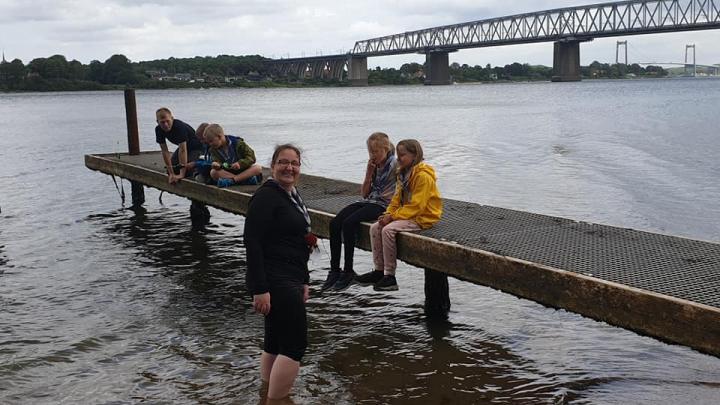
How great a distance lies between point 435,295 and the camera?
28.6 ft

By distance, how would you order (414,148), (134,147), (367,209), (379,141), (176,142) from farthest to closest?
(134,147) → (176,142) → (367,209) → (379,141) → (414,148)

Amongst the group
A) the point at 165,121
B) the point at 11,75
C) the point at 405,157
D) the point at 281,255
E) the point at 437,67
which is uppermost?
the point at 11,75

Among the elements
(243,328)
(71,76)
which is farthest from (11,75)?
(243,328)

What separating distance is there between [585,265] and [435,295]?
286 cm

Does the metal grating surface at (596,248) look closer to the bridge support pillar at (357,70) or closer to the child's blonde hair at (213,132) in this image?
the child's blonde hair at (213,132)

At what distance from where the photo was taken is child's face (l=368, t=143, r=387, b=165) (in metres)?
7.97

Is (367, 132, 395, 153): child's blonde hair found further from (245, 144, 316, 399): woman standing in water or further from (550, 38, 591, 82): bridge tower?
(550, 38, 591, 82): bridge tower

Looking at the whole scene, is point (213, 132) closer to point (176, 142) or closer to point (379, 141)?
point (176, 142)

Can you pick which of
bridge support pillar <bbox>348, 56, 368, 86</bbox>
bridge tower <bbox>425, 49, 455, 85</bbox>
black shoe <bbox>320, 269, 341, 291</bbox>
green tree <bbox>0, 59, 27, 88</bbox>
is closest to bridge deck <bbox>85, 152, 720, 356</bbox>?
black shoe <bbox>320, 269, 341, 291</bbox>

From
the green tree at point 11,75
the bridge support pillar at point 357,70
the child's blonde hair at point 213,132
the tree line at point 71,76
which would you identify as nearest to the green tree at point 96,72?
the tree line at point 71,76

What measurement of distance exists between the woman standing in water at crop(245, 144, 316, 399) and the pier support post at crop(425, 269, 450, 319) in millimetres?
3574

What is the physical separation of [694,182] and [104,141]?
30.9m

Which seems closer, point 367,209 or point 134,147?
point 367,209

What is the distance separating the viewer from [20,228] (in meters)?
15.0
